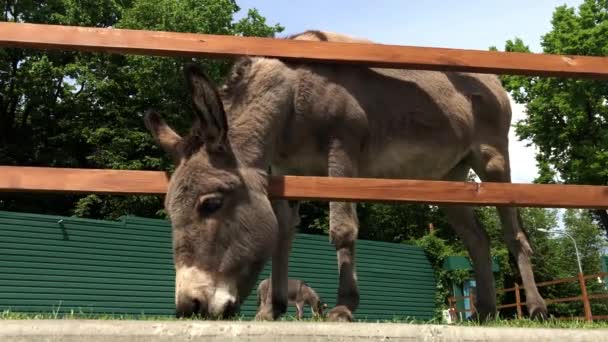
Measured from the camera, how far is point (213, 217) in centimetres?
390

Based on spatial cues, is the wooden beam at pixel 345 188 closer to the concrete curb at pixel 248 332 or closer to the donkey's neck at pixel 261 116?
the donkey's neck at pixel 261 116

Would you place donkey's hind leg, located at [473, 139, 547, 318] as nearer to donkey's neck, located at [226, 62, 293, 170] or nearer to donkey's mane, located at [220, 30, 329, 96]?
donkey's neck, located at [226, 62, 293, 170]

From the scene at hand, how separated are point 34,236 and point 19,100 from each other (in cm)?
1910

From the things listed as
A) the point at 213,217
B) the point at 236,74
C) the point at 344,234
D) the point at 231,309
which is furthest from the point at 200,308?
the point at 236,74

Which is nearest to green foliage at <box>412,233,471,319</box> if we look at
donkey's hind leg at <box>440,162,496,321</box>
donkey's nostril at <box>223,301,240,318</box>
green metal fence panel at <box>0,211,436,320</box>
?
green metal fence panel at <box>0,211,436,320</box>

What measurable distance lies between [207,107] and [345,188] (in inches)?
39.3

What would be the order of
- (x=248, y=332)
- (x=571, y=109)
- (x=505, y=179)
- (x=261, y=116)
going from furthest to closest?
1. (x=571, y=109)
2. (x=505, y=179)
3. (x=261, y=116)
4. (x=248, y=332)

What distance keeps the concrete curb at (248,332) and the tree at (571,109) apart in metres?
24.8

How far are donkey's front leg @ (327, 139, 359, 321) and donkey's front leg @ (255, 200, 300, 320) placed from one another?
0.66 m

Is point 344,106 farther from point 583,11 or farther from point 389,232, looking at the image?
point 389,232

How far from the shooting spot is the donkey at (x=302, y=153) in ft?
12.5

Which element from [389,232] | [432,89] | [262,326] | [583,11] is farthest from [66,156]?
[262,326]

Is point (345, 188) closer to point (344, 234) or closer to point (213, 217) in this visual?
point (213, 217)

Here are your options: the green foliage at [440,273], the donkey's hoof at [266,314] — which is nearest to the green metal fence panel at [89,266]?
the green foliage at [440,273]
